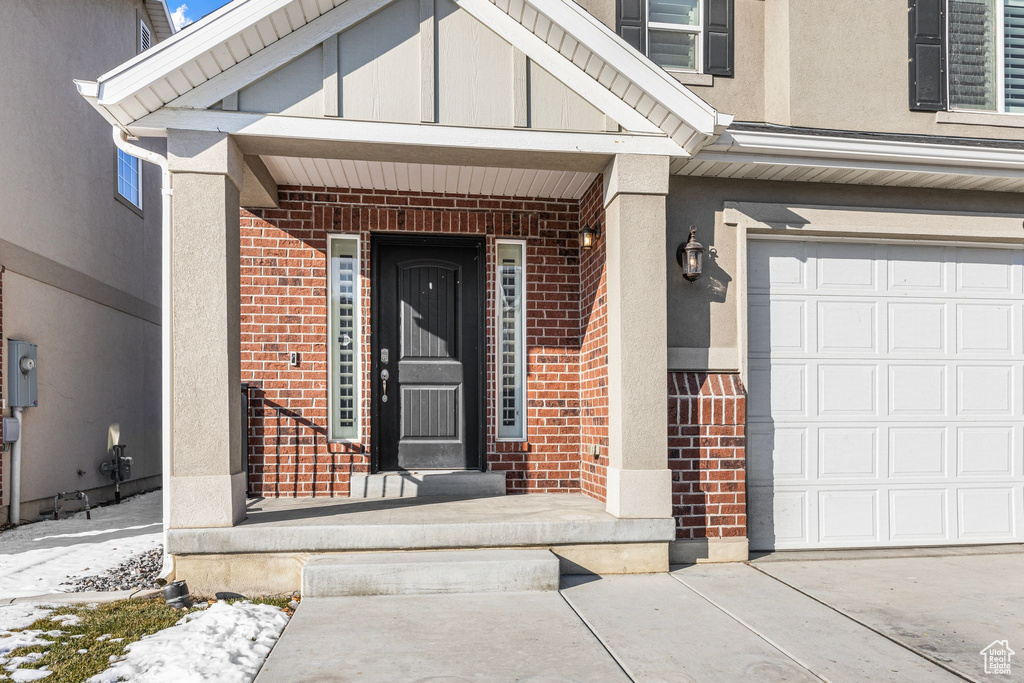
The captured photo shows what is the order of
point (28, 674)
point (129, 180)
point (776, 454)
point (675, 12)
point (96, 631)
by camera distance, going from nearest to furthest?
point (28, 674) → point (96, 631) → point (776, 454) → point (675, 12) → point (129, 180)

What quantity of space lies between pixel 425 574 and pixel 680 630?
159 centimetres

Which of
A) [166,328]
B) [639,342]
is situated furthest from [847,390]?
[166,328]

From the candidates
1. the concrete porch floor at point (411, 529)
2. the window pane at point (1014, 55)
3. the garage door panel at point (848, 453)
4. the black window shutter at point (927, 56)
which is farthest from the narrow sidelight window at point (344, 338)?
the window pane at point (1014, 55)

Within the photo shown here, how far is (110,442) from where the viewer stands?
9438 millimetres

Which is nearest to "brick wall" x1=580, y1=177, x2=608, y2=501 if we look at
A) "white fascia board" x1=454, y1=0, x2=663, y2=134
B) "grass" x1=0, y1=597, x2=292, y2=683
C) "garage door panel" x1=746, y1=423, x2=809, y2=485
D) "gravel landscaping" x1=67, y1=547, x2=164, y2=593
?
"white fascia board" x1=454, y1=0, x2=663, y2=134

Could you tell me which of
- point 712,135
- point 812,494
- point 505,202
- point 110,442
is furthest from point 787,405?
point 110,442

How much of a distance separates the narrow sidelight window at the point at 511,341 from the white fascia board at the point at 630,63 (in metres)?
2.07

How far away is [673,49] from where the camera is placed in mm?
6309

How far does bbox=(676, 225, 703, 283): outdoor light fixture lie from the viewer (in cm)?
554

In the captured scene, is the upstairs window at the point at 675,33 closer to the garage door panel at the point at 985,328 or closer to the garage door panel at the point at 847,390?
the garage door panel at the point at 847,390

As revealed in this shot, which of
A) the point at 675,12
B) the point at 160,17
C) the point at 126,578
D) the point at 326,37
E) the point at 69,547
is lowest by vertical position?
the point at 69,547

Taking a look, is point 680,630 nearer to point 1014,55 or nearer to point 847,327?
point 847,327

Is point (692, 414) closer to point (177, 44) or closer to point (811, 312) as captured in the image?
point (811, 312)

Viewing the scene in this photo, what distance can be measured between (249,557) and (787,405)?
166 inches
